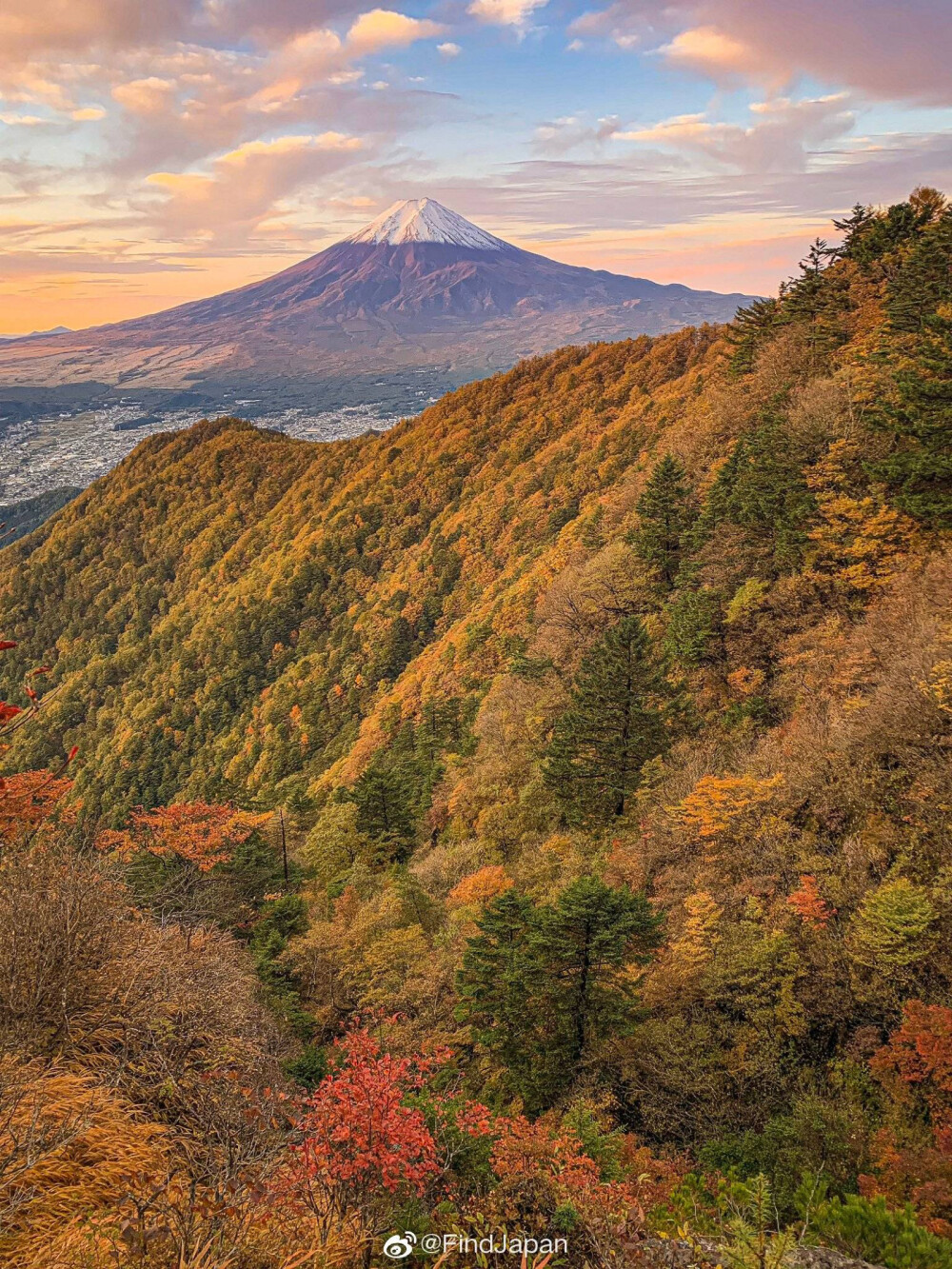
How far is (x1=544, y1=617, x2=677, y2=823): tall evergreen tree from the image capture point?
83.7 feet

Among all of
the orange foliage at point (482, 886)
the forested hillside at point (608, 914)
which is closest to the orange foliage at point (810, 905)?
the forested hillside at point (608, 914)

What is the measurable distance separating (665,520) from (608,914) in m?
23.0

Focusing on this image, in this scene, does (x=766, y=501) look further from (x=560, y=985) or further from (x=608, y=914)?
(x=560, y=985)

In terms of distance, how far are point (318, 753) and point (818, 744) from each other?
59.9 metres

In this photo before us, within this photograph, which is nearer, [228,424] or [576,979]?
[576,979]

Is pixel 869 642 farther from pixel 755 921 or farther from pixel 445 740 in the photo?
pixel 445 740

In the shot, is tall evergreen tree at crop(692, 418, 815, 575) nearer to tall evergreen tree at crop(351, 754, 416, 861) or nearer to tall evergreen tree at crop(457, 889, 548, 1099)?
tall evergreen tree at crop(457, 889, 548, 1099)

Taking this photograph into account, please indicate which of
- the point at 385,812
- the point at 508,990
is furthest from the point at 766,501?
the point at 385,812

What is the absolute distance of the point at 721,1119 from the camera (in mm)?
13844

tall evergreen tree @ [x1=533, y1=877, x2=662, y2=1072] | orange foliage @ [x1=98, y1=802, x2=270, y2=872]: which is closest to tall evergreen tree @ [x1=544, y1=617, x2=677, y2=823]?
tall evergreen tree @ [x1=533, y1=877, x2=662, y2=1072]

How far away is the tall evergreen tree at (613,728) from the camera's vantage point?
83.7ft

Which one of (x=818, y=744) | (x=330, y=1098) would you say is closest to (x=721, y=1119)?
(x=330, y=1098)

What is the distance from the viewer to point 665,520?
34438 mm

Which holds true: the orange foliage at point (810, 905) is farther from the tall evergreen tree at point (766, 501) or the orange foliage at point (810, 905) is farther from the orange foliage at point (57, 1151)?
the tall evergreen tree at point (766, 501)
